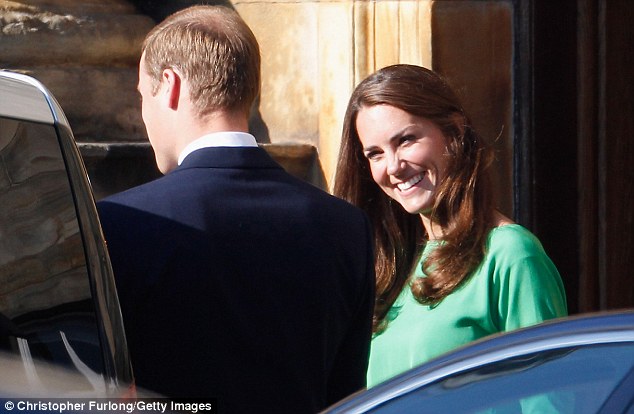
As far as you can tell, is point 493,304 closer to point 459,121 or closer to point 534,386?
point 459,121

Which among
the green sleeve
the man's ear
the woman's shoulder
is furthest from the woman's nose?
the man's ear

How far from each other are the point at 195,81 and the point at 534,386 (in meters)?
1.23

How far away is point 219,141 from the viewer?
2785mm

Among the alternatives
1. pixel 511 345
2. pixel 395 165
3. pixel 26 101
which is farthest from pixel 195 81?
pixel 511 345

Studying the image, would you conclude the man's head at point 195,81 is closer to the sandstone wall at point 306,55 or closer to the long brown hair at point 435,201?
the long brown hair at point 435,201

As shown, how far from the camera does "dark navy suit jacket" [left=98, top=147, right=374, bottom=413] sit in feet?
8.61

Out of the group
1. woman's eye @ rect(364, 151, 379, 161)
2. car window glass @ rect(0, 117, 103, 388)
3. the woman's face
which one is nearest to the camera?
car window glass @ rect(0, 117, 103, 388)

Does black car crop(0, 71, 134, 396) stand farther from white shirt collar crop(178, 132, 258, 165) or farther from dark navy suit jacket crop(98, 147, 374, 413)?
white shirt collar crop(178, 132, 258, 165)

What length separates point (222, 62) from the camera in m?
2.82

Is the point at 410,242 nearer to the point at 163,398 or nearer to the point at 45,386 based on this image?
the point at 163,398

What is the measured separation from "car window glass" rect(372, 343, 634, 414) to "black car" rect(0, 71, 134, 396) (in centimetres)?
53

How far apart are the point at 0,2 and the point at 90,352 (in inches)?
121

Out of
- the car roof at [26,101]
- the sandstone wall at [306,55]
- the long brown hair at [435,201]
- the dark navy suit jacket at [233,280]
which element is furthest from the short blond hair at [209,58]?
the sandstone wall at [306,55]

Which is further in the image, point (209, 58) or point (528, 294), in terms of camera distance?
point (528, 294)
